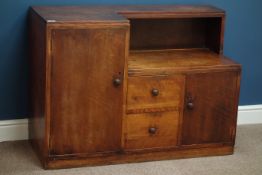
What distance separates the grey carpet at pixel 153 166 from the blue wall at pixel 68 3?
9.4 inches

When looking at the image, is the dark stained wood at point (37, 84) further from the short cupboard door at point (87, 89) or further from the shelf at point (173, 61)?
the shelf at point (173, 61)

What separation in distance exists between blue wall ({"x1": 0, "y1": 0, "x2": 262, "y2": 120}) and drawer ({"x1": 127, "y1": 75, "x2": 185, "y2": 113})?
0.52 metres

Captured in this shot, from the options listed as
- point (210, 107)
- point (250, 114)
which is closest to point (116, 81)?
point (210, 107)

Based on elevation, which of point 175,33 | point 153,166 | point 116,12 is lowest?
point 153,166

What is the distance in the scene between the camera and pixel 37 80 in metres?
2.67

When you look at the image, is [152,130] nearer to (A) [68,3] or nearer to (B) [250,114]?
(A) [68,3]

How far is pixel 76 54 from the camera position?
249 cm

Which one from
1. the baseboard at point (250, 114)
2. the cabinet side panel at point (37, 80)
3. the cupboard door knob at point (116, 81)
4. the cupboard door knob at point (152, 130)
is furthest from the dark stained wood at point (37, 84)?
the baseboard at point (250, 114)

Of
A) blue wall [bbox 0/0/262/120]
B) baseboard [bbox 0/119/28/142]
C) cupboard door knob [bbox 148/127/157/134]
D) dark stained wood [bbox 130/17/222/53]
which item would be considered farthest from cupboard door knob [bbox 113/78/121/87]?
baseboard [bbox 0/119/28/142]

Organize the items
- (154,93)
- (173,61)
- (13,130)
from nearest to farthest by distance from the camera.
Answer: (154,93) < (173,61) < (13,130)

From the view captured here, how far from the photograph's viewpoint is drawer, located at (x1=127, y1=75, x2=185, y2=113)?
2.64 m

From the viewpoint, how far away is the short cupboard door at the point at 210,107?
2734mm

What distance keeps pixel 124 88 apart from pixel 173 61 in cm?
32

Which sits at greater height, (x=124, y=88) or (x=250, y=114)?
(x=124, y=88)
